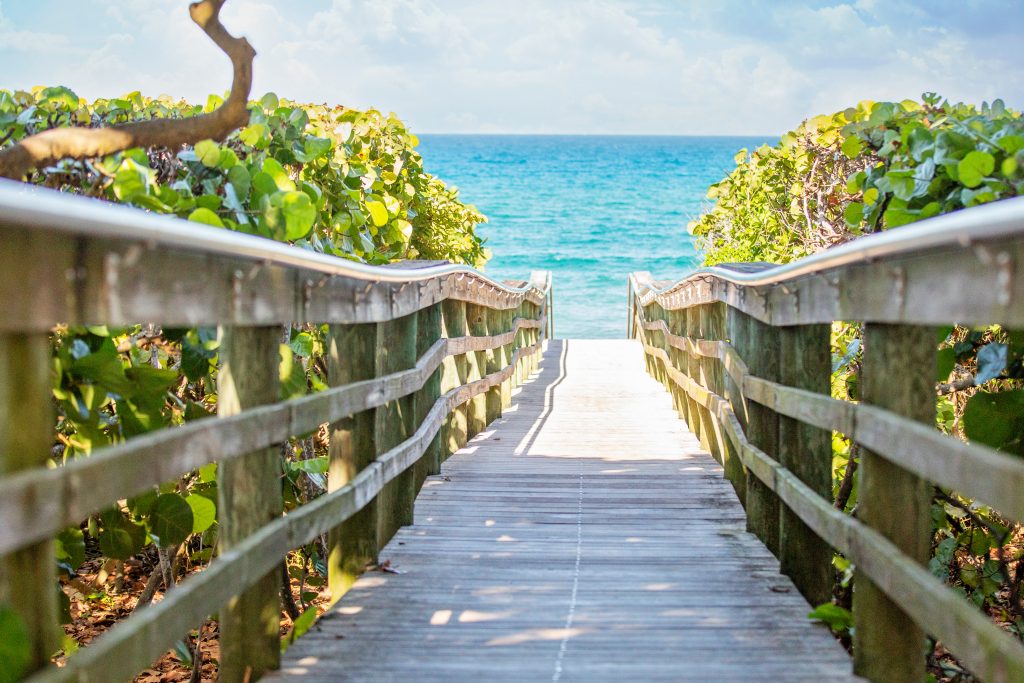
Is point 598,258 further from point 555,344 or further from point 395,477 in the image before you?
point 395,477

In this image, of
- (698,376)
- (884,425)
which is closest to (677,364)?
(698,376)

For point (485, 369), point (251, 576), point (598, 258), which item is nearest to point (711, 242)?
point (485, 369)

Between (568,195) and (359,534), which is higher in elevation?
(568,195)

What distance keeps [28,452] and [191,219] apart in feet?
5.67

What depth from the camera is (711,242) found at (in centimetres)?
1253

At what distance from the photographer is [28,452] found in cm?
170

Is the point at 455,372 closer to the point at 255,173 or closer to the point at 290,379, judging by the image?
the point at 255,173

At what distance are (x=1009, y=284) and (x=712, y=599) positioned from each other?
2009 millimetres

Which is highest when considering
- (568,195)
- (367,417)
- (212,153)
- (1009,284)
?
(568,195)

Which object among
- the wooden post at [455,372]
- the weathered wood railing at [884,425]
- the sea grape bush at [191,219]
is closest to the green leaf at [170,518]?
the sea grape bush at [191,219]

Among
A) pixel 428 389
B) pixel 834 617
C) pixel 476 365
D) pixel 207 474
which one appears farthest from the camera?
pixel 476 365

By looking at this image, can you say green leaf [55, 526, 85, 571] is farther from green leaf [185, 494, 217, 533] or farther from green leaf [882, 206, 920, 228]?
green leaf [882, 206, 920, 228]

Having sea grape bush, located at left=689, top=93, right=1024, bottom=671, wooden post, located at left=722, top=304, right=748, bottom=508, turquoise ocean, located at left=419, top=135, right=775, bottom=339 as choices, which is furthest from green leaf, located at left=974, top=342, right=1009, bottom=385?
turquoise ocean, located at left=419, top=135, right=775, bottom=339

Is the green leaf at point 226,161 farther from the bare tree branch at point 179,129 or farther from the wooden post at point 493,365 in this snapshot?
the wooden post at point 493,365
